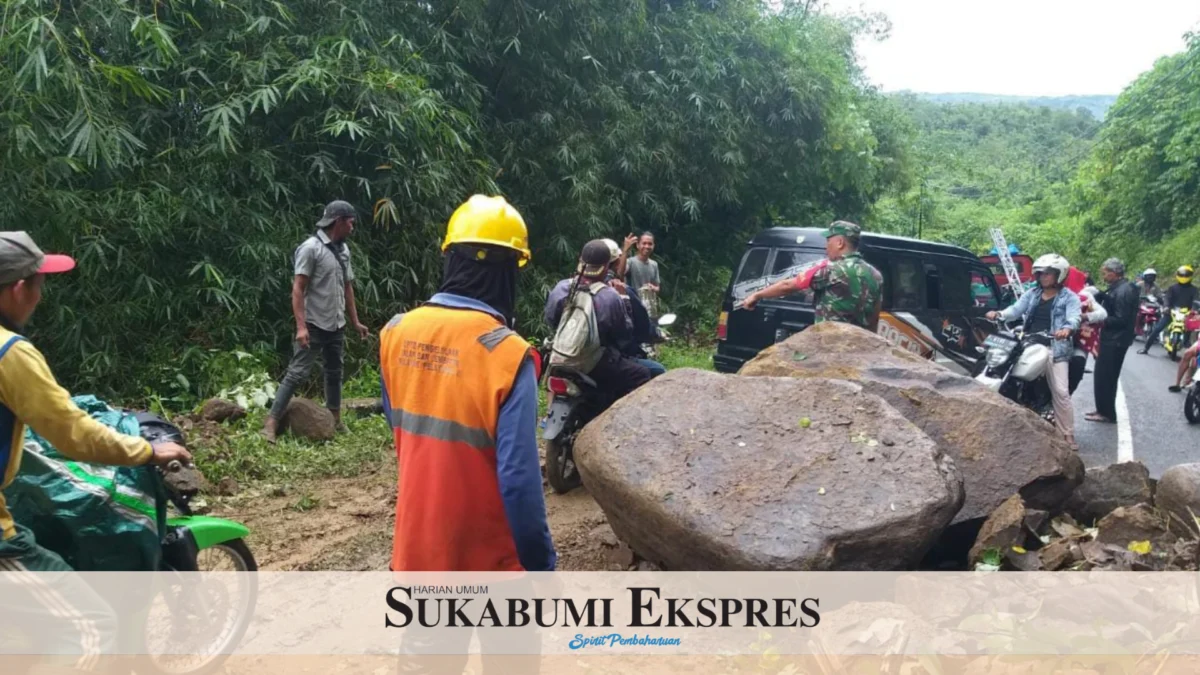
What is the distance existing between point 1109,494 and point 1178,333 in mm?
11610

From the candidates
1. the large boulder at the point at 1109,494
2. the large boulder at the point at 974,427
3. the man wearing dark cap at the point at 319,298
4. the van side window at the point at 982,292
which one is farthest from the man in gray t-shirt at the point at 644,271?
the large boulder at the point at 1109,494

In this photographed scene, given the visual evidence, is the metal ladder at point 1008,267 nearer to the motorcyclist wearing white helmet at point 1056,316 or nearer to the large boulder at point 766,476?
the motorcyclist wearing white helmet at point 1056,316

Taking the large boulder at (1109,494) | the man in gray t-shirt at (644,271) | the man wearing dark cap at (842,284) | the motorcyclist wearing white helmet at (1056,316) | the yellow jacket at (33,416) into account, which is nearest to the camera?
the yellow jacket at (33,416)

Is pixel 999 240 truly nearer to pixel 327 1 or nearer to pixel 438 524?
pixel 327 1

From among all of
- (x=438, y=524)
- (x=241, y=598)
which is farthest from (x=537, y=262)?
(x=438, y=524)

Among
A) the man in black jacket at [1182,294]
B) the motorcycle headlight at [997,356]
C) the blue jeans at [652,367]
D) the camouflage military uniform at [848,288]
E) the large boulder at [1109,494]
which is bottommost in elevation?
the man in black jacket at [1182,294]

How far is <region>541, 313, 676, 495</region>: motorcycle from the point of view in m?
5.14

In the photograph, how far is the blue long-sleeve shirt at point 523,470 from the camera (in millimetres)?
2133

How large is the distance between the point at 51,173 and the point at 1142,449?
28.1 feet

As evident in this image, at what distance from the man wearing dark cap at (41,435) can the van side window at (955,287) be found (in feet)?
26.5

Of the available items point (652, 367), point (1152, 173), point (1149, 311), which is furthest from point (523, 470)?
point (1152, 173)

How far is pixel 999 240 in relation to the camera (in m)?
12.4

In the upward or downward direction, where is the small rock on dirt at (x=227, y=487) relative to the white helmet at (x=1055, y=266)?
downward

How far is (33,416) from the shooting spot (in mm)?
2129
